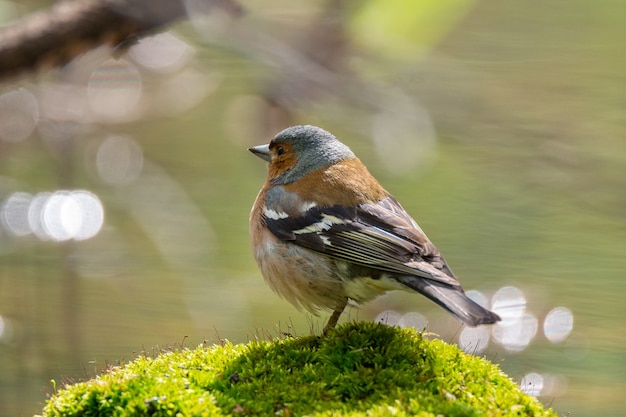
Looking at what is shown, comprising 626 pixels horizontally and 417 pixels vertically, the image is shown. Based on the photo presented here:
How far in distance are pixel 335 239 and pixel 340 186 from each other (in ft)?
1.48

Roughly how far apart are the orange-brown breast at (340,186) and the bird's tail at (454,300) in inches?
26.9

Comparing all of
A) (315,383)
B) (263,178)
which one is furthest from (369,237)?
(263,178)

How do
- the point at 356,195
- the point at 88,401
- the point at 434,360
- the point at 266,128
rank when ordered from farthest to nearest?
the point at 266,128 → the point at 356,195 → the point at 434,360 → the point at 88,401

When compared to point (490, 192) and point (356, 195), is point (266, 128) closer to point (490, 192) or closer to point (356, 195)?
point (490, 192)

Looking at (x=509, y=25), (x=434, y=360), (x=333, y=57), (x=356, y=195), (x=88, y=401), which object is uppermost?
(x=509, y=25)

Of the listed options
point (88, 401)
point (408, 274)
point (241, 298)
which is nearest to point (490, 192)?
point (241, 298)

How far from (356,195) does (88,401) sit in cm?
183

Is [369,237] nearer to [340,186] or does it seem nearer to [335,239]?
[335,239]

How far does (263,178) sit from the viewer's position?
34.1ft

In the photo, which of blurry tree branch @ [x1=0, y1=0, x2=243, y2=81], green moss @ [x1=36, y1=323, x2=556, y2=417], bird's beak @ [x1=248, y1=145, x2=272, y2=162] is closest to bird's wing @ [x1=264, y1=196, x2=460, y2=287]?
green moss @ [x1=36, y1=323, x2=556, y2=417]

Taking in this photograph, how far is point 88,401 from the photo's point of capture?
373 centimetres

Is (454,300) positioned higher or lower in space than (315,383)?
higher

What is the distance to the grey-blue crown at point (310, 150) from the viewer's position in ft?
17.2

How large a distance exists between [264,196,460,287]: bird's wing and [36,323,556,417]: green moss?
12.7 inches
